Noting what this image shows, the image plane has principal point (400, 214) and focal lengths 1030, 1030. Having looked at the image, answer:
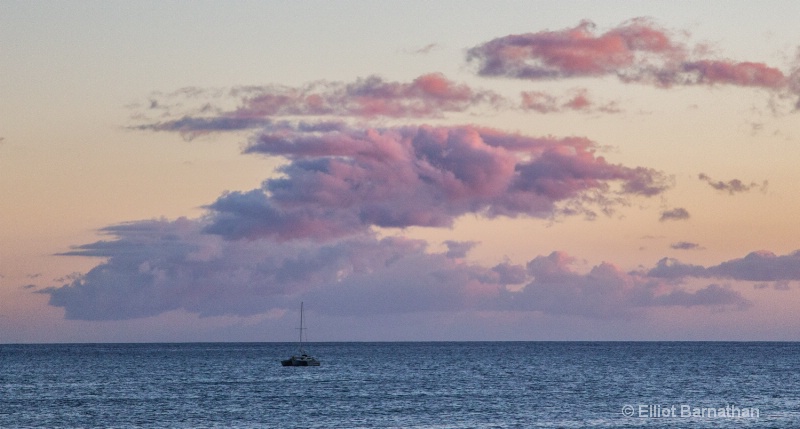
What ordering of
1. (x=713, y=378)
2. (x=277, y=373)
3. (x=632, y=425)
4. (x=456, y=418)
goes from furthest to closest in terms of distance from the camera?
(x=277, y=373) → (x=713, y=378) → (x=456, y=418) → (x=632, y=425)

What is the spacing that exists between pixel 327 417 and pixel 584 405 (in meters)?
29.9

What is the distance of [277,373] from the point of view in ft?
609

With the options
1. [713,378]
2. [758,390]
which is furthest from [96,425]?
[713,378]

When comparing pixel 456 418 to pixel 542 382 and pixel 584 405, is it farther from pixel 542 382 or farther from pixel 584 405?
pixel 542 382

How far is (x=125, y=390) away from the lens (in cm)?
14275

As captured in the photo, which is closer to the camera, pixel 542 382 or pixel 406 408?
Answer: pixel 406 408

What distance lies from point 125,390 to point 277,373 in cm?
4595

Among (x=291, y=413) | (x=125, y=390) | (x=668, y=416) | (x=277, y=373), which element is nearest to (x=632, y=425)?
(x=668, y=416)

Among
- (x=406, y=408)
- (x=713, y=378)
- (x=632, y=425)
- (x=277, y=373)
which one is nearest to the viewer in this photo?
(x=632, y=425)

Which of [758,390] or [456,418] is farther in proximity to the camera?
[758,390]

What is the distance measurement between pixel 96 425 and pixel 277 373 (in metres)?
90.5

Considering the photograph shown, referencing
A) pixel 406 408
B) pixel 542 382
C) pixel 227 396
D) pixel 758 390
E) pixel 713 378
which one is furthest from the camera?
pixel 713 378

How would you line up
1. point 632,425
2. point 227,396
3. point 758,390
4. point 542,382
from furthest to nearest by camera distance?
1. point 542,382
2. point 758,390
3. point 227,396
4. point 632,425

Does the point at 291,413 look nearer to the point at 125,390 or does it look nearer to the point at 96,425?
the point at 96,425
